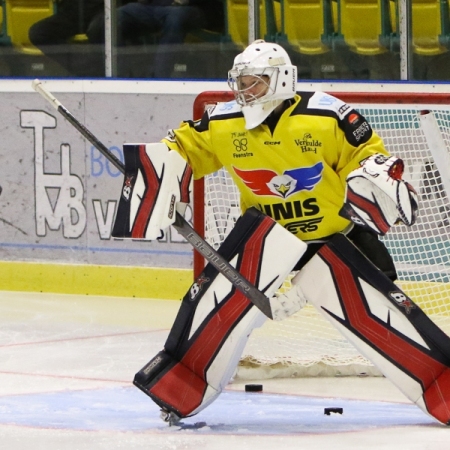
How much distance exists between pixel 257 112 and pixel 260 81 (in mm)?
88

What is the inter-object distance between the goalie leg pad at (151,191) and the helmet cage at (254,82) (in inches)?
10.3

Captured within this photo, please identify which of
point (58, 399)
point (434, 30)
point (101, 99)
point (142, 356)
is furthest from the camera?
point (101, 99)

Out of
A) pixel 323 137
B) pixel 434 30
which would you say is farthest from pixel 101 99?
pixel 323 137

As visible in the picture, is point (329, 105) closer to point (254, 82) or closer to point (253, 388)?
point (254, 82)

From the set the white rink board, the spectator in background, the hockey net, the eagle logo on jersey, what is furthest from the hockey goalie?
the spectator in background

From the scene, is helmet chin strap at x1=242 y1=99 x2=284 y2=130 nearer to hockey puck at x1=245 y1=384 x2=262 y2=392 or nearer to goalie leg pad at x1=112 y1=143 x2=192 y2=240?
goalie leg pad at x1=112 y1=143 x2=192 y2=240

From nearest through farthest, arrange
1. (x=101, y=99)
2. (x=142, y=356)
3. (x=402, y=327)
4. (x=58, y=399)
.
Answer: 1. (x=402, y=327)
2. (x=58, y=399)
3. (x=142, y=356)
4. (x=101, y=99)

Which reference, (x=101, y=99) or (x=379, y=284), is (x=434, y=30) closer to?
(x=101, y=99)

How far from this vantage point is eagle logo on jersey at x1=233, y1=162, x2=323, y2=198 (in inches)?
139

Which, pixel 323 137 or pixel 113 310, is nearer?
pixel 323 137

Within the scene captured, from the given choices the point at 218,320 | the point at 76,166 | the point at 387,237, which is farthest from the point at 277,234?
the point at 76,166

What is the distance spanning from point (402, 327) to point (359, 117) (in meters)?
0.58

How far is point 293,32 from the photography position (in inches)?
240

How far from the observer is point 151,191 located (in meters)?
3.68
